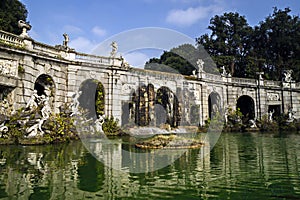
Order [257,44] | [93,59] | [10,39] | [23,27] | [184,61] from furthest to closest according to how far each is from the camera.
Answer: [184,61]
[257,44]
[93,59]
[23,27]
[10,39]

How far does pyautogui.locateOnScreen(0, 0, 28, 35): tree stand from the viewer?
82.4 feet

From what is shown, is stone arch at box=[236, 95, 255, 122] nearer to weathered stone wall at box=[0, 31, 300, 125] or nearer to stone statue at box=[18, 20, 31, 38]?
weathered stone wall at box=[0, 31, 300, 125]

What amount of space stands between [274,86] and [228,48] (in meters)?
9.30

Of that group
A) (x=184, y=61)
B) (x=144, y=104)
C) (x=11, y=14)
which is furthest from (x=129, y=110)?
(x=184, y=61)

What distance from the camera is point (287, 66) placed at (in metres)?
34.8

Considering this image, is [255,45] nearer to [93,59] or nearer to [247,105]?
[247,105]

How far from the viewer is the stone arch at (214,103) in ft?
88.7

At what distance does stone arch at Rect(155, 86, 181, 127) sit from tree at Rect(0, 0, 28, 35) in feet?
52.5

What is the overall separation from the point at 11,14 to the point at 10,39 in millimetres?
15582

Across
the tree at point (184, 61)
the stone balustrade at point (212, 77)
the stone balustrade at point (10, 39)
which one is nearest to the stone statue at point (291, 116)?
the stone balustrade at point (212, 77)

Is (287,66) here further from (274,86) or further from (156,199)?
(156,199)

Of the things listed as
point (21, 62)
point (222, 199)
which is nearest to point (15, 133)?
point (21, 62)

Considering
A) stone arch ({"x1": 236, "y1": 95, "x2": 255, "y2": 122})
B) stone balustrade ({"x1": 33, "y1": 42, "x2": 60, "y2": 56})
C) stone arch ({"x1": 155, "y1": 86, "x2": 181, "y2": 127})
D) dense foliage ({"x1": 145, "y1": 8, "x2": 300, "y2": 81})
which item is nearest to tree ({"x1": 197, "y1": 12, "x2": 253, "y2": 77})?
dense foliage ({"x1": 145, "y1": 8, "x2": 300, "y2": 81})

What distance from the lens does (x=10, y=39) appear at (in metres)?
14.1
